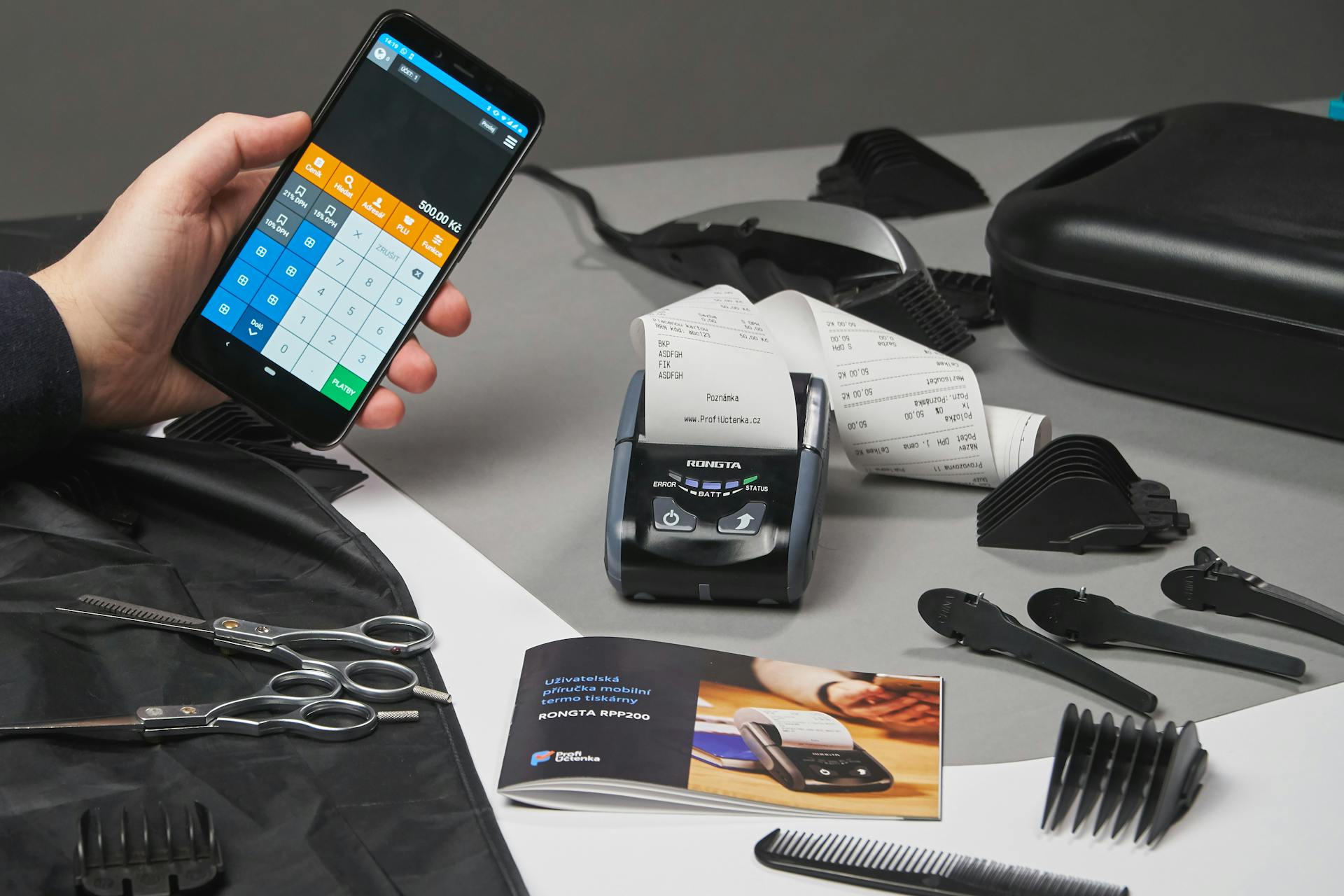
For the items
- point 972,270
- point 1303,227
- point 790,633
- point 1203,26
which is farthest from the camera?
point 1203,26

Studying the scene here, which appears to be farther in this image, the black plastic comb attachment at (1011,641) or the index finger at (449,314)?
the index finger at (449,314)

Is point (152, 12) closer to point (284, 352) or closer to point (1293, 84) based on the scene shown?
point (284, 352)

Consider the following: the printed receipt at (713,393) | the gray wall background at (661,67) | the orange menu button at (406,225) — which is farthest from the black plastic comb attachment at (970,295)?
the gray wall background at (661,67)

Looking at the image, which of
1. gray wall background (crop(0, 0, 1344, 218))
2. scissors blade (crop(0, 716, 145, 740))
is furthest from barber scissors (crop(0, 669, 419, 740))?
gray wall background (crop(0, 0, 1344, 218))

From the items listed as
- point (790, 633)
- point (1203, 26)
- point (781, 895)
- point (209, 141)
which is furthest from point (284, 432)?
point (1203, 26)

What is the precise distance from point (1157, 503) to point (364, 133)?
61cm

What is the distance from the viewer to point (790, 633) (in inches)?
31.6

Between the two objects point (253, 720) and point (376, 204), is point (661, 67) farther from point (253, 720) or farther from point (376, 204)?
point (253, 720)

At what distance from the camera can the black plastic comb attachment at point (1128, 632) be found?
748 mm

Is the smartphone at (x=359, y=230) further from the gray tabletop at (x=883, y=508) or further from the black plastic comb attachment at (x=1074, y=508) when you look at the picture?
the black plastic comb attachment at (x=1074, y=508)

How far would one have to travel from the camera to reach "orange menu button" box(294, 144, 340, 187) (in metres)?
0.96

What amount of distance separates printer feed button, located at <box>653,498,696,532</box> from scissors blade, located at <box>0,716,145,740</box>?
31 cm

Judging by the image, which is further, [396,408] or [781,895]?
[396,408]

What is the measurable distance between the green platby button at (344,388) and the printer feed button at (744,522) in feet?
1.00
